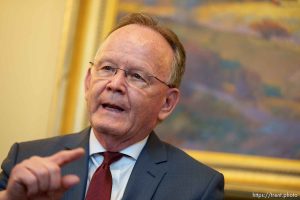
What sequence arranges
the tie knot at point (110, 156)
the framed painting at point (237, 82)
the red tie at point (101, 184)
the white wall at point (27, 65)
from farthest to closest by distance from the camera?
the white wall at point (27, 65) < the framed painting at point (237, 82) < the tie knot at point (110, 156) < the red tie at point (101, 184)

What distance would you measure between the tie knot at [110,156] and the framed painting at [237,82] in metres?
0.53

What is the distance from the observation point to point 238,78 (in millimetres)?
2059

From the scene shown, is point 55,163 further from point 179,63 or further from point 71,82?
point 71,82

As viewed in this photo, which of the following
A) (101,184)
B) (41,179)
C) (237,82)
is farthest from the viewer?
(237,82)

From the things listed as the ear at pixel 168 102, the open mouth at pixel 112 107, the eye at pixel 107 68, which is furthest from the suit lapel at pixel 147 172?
the eye at pixel 107 68

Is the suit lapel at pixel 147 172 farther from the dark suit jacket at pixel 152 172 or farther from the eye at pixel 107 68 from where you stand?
the eye at pixel 107 68

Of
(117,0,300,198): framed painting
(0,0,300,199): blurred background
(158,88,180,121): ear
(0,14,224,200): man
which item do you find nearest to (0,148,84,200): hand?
(0,14,224,200): man

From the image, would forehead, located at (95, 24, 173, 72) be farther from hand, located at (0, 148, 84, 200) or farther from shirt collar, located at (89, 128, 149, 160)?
hand, located at (0, 148, 84, 200)

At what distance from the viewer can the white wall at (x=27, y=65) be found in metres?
2.12

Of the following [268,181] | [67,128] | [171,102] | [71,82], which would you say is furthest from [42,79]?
[268,181]

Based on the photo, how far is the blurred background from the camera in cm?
201

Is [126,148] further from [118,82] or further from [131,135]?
[118,82]

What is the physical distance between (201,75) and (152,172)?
0.74 m

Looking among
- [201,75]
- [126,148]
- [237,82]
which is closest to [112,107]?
[126,148]
